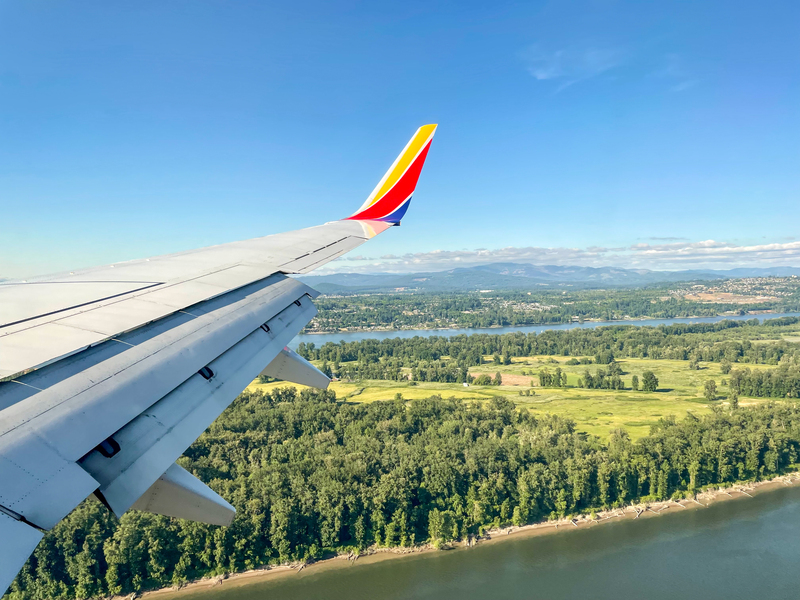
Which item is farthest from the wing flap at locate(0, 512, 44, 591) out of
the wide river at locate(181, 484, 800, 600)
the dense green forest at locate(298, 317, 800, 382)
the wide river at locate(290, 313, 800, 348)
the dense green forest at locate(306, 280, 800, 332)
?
the dense green forest at locate(306, 280, 800, 332)

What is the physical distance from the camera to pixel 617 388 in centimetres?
4547

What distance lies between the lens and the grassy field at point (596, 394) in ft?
116

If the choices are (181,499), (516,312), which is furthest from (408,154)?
(516,312)

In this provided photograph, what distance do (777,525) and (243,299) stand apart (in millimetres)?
25757

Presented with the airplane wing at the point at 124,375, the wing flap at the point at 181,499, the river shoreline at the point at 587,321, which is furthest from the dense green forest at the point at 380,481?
the river shoreline at the point at 587,321

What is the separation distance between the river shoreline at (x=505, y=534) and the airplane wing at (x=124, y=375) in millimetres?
17029

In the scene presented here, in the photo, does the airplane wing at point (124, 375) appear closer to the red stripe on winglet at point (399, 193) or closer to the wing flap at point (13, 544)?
the wing flap at point (13, 544)

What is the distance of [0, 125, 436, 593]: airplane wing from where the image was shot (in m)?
1.77

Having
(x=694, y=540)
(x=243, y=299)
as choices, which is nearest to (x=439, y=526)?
(x=694, y=540)

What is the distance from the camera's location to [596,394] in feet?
142

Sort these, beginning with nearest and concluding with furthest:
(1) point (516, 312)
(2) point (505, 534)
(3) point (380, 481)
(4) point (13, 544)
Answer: (4) point (13, 544)
(2) point (505, 534)
(3) point (380, 481)
(1) point (516, 312)

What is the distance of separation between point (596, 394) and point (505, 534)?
2647 cm

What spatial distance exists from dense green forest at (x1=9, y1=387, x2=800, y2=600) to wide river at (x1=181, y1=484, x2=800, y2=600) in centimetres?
127

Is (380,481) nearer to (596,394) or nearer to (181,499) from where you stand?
(181,499)
